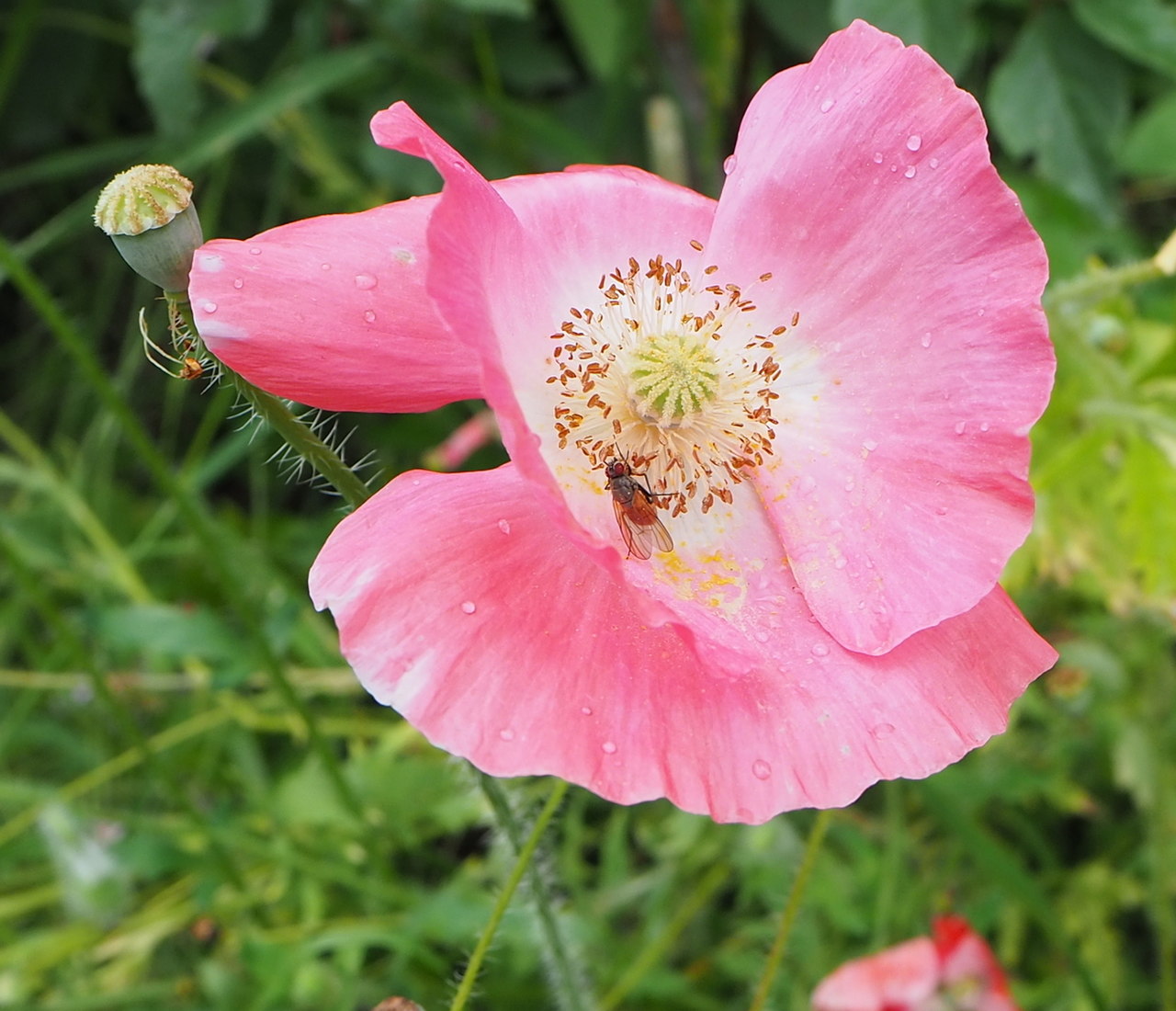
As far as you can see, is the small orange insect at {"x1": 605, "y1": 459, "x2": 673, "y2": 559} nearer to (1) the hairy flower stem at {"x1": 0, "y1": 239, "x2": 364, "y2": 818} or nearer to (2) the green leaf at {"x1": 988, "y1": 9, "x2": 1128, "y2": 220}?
(1) the hairy flower stem at {"x1": 0, "y1": 239, "x2": 364, "y2": 818}

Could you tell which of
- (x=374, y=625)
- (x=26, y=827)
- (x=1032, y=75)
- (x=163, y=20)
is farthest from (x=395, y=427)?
(x=374, y=625)

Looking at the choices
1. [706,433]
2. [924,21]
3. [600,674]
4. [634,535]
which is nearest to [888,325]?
[706,433]

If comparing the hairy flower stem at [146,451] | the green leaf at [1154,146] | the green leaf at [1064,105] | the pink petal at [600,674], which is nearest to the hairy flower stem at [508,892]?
the pink petal at [600,674]

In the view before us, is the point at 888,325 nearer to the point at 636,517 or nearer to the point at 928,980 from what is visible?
the point at 636,517

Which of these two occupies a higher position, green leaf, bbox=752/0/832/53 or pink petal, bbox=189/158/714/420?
pink petal, bbox=189/158/714/420

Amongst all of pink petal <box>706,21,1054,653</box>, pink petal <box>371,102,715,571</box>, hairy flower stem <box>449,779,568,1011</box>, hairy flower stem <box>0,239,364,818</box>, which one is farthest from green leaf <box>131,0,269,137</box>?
hairy flower stem <box>449,779,568,1011</box>

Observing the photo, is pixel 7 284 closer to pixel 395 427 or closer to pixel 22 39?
pixel 22 39
